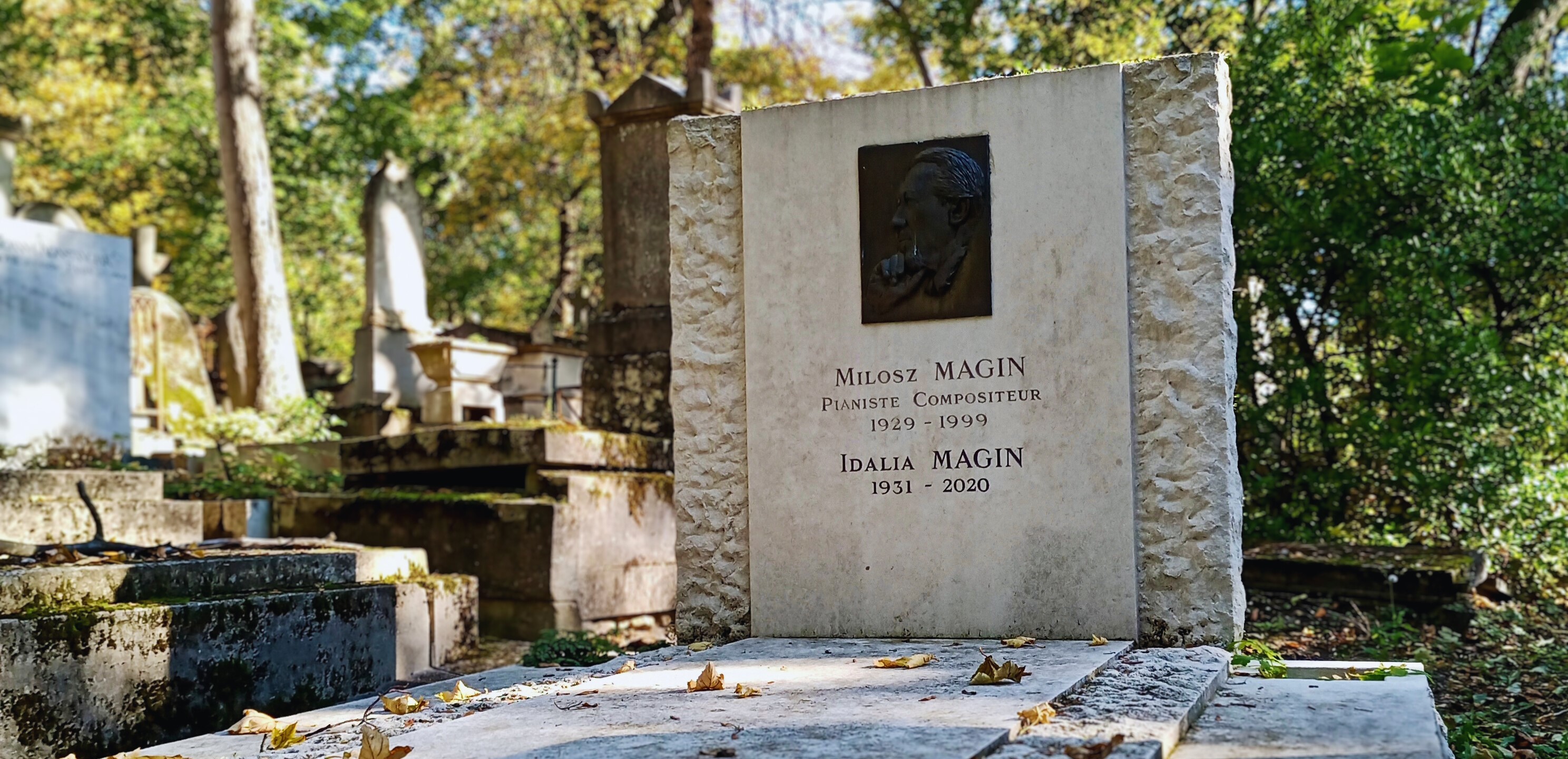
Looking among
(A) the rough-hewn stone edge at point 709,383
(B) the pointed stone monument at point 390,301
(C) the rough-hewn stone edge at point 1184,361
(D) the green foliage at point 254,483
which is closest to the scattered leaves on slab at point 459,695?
(A) the rough-hewn stone edge at point 709,383

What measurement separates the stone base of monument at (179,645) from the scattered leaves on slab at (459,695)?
88 centimetres

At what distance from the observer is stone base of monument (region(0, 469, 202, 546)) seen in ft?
19.6

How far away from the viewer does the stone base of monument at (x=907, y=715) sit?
9.09 ft

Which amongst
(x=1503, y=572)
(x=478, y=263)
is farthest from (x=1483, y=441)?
(x=478, y=263)

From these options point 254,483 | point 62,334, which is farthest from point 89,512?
point 62,334

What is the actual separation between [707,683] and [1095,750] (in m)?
1.25

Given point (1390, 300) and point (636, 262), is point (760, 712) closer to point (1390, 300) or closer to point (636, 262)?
point (1390, 300)

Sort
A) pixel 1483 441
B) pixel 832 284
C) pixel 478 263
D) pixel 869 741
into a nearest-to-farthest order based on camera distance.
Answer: pixel 869 741 → pixel 832 284 → pixel 1483 441 → pixel 478 263

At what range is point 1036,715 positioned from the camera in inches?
116

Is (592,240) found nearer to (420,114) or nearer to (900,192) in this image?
(420,114)

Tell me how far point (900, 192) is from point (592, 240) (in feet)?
69.0

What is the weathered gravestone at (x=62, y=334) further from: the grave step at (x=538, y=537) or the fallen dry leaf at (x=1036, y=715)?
the fallen dry leaf at (x=1036, y=715)

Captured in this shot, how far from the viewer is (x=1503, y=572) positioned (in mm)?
7719

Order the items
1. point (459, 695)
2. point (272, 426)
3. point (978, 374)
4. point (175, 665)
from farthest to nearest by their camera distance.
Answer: point (272, 426)
point (978, 374)
point (175, 665)
point (459, 695)
